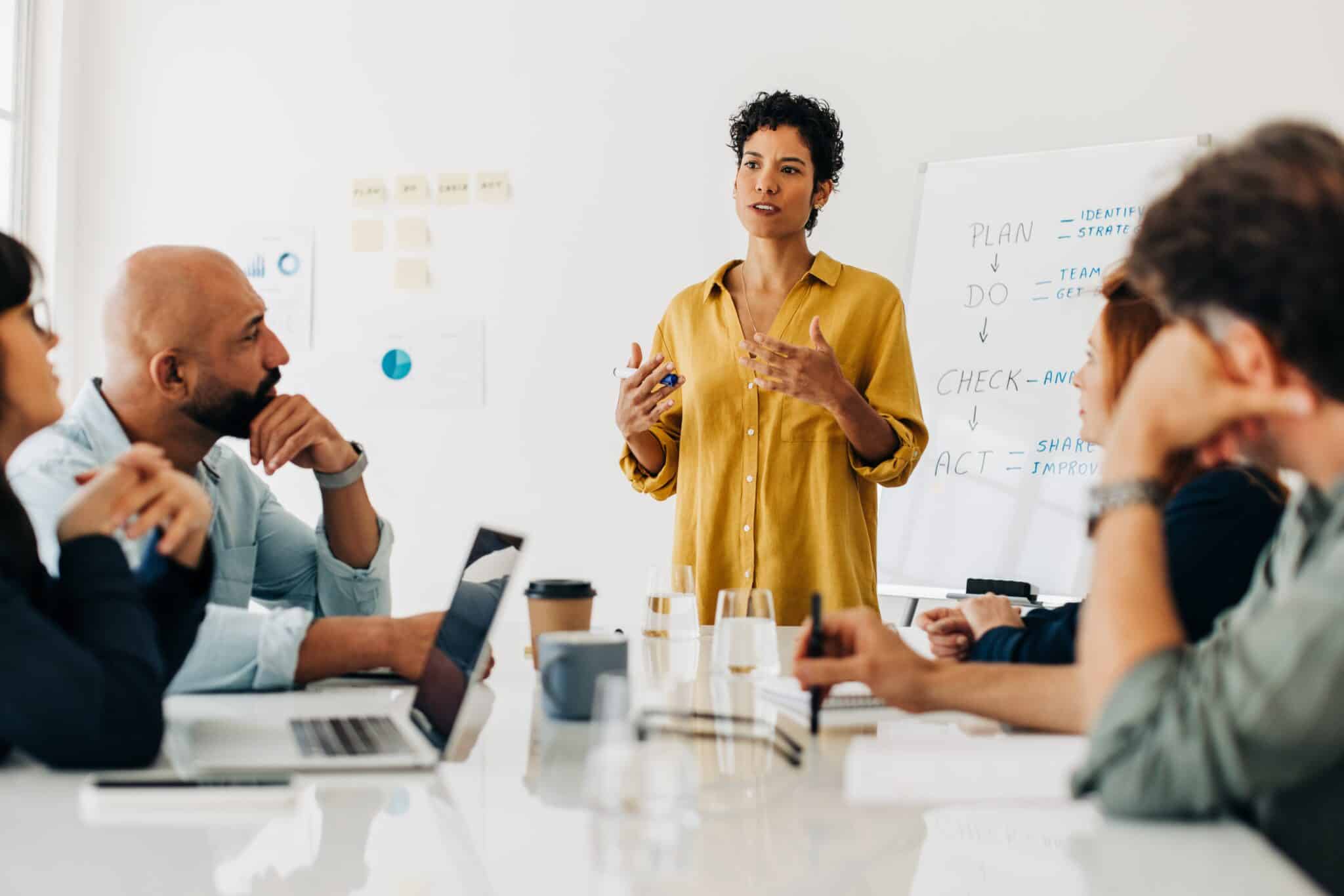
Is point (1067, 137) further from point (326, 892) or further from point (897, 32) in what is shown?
point (326, 892)

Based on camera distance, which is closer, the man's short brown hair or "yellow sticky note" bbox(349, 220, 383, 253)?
the man's short brown hair

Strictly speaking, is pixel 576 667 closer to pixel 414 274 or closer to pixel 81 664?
pixel 81 664

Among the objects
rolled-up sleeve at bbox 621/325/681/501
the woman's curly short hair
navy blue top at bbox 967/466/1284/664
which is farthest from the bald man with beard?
the woman's curly short hair

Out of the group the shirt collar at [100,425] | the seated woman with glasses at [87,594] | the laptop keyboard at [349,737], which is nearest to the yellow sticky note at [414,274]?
the shirt collar at [100,425]

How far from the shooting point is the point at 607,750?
781 mm

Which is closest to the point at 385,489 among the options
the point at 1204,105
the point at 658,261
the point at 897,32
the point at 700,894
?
the point at 658,261

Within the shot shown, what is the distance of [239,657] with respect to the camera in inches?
58.7

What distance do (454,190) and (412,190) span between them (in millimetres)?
150

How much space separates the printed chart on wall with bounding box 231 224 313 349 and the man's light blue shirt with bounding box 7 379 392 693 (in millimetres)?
1865

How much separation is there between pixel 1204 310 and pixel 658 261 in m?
2.81

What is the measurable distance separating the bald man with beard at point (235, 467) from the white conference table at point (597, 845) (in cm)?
46

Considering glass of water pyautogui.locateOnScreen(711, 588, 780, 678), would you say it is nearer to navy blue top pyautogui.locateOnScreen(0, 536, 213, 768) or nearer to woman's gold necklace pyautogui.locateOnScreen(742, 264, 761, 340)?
navy blue top pyautogui.locateOnScreen(0, 536, 213, 768)

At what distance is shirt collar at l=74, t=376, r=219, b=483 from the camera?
170 centimetres

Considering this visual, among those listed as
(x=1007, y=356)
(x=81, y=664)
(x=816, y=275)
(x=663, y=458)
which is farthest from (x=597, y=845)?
(x=1007, y=356)
